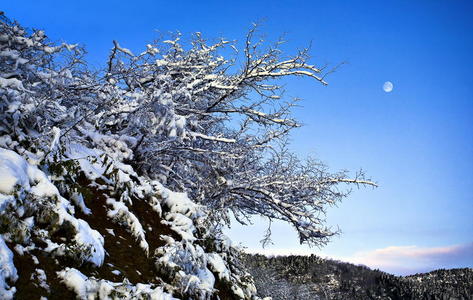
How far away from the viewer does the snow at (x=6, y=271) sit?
7.55 feet

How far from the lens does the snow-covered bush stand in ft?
10.0

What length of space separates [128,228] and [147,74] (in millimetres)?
4074

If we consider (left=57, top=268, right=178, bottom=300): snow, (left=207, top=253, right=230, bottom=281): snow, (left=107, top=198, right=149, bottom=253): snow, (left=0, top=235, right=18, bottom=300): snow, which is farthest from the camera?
(left=207, top=253, right=230, bottom=281): snow

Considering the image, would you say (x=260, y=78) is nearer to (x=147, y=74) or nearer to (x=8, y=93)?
(x=147, y=74)

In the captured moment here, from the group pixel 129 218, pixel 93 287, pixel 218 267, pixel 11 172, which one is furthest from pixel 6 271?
pixel 218 267

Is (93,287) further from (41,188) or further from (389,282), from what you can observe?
(389,282)

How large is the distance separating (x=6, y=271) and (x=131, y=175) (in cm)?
280

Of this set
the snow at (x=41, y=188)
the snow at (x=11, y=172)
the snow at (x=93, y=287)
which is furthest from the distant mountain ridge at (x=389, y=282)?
the snow at (x=11, y=172)

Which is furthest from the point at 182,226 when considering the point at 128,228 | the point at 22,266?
the point at 22,266

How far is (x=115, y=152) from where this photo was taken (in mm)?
5703

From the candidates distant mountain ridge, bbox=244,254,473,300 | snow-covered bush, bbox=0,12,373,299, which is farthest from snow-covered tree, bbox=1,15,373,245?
distant mountain ridge, bbox=244,254,473,300

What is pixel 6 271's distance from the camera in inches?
94.2

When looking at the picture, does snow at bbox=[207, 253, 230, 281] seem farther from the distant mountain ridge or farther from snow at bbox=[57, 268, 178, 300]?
the distant mountain ridge

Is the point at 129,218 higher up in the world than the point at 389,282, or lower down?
lower down
